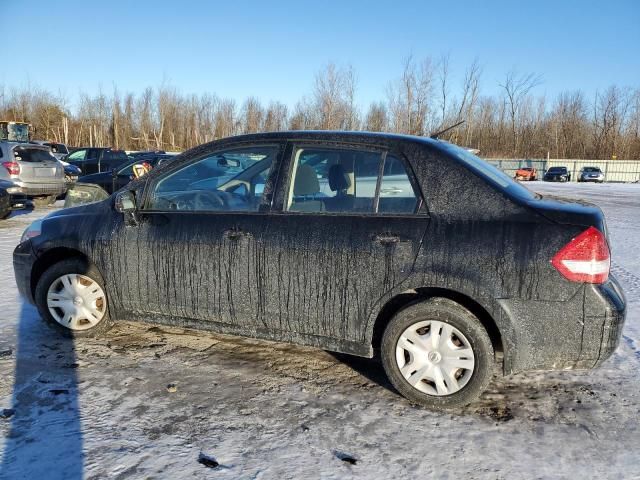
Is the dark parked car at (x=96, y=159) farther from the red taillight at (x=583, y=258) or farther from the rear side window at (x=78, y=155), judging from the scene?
the red taillight at (x=583, y=258)

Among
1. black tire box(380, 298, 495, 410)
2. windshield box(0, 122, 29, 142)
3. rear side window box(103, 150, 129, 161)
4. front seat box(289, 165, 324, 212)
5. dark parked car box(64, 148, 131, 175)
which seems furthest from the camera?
windshield box(0, 122, 29, 142)

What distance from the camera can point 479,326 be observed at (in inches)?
115

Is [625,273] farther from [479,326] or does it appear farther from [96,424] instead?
[96,424]

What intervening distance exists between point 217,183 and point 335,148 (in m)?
1.01

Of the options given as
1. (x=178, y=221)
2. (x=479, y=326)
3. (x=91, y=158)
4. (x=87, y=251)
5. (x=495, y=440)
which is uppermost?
(x=91, y=158)

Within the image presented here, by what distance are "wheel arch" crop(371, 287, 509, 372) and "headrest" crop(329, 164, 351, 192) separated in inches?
31.9

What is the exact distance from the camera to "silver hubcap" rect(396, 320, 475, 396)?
2.97 meters

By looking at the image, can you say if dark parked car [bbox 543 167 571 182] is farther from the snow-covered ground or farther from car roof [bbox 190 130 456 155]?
car roof [bbox 190 130 456 155]

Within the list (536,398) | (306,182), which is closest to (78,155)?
Result: (306,182)

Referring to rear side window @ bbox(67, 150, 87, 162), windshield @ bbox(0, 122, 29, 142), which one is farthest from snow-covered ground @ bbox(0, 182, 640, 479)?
windshield @ bbox(0, 122, 29, 142)

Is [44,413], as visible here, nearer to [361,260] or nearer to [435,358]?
[361,260]

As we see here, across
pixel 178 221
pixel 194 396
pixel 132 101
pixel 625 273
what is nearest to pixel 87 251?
pixel 178 221

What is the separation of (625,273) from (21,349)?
22.2 feet

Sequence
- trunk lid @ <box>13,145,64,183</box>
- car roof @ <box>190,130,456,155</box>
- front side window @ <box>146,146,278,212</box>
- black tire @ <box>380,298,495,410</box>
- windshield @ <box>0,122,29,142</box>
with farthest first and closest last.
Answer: windshield @ <box>0,122,29,142</box> → trunk lid @ <box>13,145,64,183</box> → front side window @ <box>146,146,278,212</box> → car roof @ <box>190,130,456,155</box> → black tire @ <box>380,298,495,410</box>
